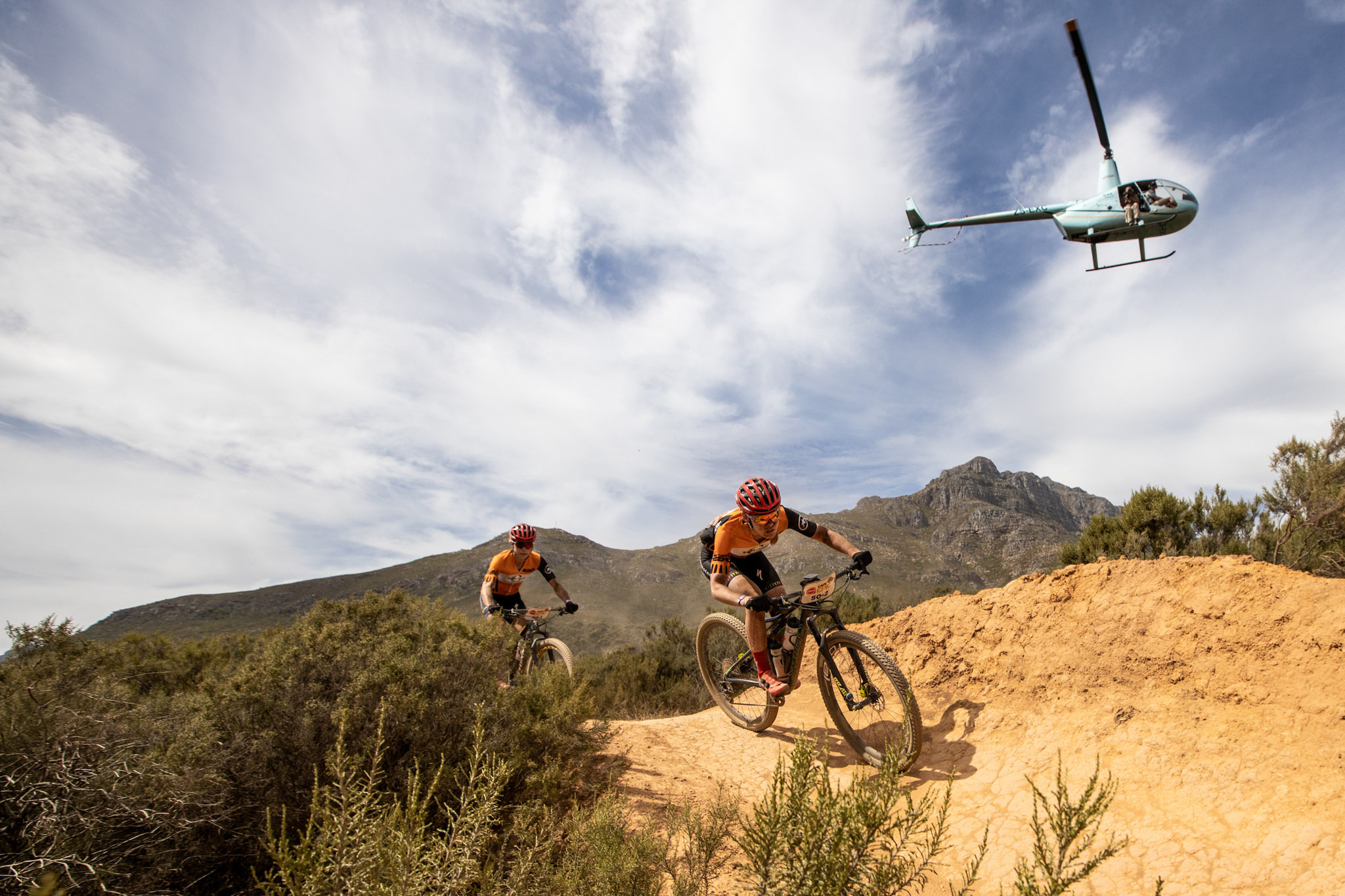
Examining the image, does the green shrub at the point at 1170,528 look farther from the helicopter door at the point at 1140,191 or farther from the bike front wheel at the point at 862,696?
the helicopter door at the point at 1140,191

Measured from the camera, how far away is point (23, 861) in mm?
2121

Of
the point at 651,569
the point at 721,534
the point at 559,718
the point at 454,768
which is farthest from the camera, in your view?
the point at 651,569

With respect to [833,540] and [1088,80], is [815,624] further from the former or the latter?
[1088,80]

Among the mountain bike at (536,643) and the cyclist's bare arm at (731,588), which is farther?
the mountain bike at (536,643)

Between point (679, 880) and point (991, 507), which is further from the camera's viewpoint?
point (991, 507)

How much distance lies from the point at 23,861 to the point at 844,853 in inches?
118

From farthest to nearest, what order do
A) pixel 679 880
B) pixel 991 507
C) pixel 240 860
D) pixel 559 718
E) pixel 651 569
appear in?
pixel 991 507 < pixel 651 569 < pixel 559 718 < pixel 240 860 < pixel 679 880

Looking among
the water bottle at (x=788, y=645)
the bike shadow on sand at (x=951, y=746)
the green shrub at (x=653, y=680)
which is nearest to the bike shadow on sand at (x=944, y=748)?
the bike shadow on sand at (x=951, y=746)

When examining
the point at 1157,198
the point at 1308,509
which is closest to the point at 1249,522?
the point at 1308,509

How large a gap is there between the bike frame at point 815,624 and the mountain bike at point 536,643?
2580mm

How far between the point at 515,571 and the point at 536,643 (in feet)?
3.10

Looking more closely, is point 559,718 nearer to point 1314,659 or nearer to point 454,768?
point 454,768

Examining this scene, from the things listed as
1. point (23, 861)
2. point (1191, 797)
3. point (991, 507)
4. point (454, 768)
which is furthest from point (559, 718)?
point (991, 507)

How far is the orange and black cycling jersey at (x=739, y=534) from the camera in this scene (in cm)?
510
